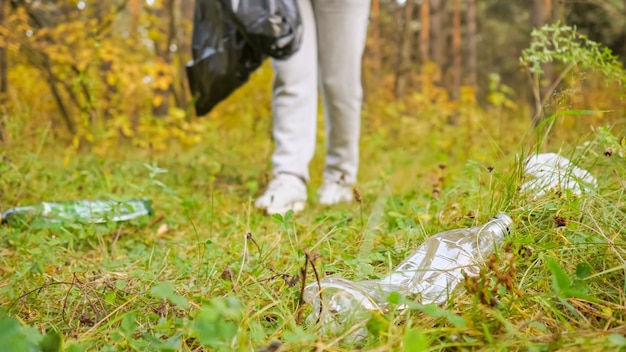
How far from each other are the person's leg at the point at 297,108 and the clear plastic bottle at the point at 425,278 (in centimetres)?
117

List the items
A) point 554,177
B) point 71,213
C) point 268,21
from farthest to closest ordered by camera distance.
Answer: point 268,21 < point 71,213 < point 554,177

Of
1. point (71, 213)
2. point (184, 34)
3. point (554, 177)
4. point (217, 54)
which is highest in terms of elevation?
point (217, 54)

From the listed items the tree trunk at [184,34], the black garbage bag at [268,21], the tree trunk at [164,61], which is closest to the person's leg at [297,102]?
the black garbage bag at [268,21]

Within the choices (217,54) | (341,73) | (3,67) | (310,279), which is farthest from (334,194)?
(3,67)

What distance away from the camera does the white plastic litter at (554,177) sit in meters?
1.29

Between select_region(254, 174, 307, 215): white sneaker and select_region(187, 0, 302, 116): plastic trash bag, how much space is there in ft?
1.72

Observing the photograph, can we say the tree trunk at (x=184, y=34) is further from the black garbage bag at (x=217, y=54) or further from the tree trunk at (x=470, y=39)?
the tree trunk at (x=470, y=39)

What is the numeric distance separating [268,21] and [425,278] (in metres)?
1.43

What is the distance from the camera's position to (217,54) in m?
2.37

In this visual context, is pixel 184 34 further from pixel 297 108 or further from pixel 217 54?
pixel 297 108

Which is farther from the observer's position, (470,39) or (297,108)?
(470,39)

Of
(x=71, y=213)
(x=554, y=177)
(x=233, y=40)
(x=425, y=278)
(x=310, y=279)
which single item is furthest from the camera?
(x=233, y=40)

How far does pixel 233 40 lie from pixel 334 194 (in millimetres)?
831

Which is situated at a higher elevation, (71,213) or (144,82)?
(71,213)
